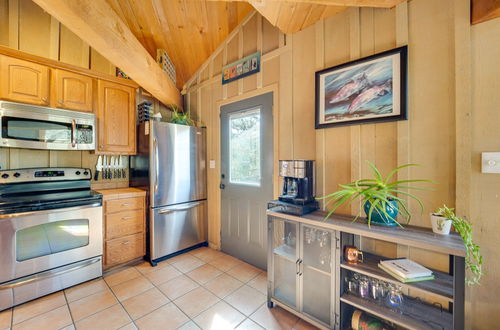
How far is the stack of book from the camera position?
1.17m

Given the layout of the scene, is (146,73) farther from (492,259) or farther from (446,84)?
(492,259)

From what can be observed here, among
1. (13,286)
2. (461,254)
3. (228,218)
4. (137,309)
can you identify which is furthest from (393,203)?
(13,286)

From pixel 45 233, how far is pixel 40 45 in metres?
2.00

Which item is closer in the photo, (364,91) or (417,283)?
(417,283)

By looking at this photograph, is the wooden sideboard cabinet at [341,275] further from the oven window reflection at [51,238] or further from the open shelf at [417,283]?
the oven window reflection at [51,238]

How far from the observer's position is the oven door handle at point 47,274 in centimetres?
174

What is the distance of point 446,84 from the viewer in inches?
51.9

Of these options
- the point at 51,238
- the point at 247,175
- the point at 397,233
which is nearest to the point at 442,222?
the point at 397,233

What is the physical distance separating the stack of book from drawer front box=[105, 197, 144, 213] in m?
2.58

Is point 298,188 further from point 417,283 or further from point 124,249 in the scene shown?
point 124,249

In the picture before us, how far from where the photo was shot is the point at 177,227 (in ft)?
8.99

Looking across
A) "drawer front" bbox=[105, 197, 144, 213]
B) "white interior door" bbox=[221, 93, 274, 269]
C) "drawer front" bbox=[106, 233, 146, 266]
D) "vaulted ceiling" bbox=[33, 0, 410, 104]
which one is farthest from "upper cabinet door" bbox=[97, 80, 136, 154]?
"white interior door" bbox=[221, 93, 274, 269]

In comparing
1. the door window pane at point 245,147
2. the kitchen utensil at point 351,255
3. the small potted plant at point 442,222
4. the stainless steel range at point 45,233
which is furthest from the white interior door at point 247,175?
the stainless steel range at point 45,233

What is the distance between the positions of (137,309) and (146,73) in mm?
2335
